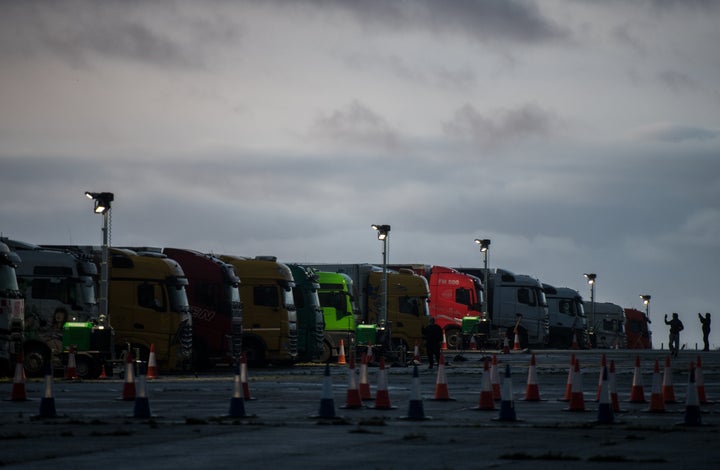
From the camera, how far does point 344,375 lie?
37062mm

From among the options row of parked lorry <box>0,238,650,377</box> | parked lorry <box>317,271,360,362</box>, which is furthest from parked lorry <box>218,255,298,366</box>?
parked lorry <box>317,271,360,362</box>

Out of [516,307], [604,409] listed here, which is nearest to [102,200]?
[604,409]

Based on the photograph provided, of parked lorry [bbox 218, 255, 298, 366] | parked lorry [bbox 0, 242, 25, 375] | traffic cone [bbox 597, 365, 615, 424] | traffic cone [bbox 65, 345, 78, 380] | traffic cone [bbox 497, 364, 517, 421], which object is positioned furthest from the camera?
parked lorry [bbox 218, 255, 298, 366]

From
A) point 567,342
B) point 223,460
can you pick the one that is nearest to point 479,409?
point 223,460

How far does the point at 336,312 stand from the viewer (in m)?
51.2

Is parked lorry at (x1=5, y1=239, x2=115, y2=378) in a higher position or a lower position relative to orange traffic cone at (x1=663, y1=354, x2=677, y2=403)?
higher

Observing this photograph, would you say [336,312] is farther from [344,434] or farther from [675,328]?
[344,434]

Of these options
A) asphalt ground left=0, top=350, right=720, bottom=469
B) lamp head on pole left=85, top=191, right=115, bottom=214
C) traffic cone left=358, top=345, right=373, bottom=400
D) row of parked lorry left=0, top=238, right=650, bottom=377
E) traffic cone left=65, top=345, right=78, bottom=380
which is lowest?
asphalt ground left=0, top=350, right=720, bottom=469

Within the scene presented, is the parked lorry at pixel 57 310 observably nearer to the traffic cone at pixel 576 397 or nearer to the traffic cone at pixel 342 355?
the traffic cone at pixel 342 355

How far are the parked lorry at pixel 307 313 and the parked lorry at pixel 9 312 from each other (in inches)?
570

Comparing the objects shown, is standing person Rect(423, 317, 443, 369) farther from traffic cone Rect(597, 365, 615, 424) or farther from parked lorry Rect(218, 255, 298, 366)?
traffic cone Rect(597, 365, 615, 424)

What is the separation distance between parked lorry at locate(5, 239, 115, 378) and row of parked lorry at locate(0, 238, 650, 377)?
2cm

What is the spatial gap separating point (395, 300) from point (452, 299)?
853cm

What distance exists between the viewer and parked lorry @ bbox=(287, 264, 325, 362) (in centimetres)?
4766
